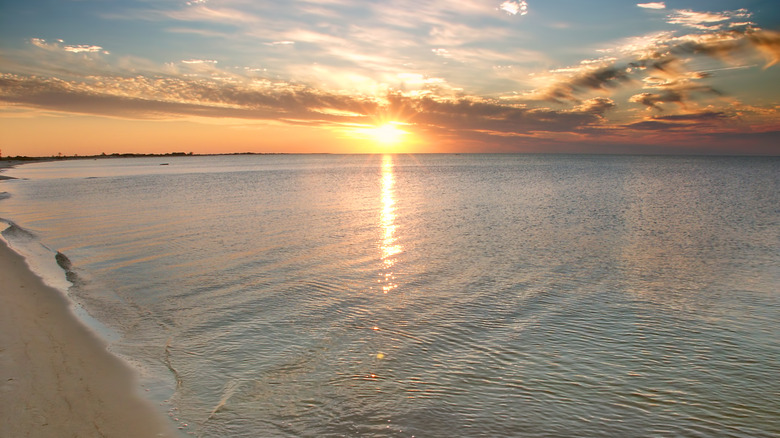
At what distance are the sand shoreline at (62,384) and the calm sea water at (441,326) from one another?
0.48m

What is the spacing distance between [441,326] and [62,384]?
732 cm

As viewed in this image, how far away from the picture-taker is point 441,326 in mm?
10031

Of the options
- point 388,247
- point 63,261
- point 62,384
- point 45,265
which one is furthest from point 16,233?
point 62,384

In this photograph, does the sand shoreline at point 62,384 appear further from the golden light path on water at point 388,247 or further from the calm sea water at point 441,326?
the golden light path on water at point 388,247

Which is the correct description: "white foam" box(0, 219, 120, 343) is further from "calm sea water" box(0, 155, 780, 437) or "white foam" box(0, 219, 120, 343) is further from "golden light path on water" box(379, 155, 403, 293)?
"golden light path on water" box(379, 155, 403, 293)

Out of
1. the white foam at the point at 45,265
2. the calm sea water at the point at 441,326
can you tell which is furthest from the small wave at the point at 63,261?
the calm sea water at the point at 441,326

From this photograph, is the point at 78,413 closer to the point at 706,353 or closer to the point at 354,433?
the point at 354,433

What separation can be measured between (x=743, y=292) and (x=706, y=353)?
5.83 metres

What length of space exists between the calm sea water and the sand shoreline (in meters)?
0.48

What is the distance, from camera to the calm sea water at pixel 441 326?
6617mm

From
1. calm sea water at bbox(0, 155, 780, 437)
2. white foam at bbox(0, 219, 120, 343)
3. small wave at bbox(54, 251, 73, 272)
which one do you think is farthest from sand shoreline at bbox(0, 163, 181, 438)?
small wave at bbox(54, 251, 73, 272)

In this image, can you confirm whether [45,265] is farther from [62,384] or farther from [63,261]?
[62,384]

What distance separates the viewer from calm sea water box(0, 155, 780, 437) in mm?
6617

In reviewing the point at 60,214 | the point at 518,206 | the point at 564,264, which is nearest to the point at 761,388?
the point at 564,264
